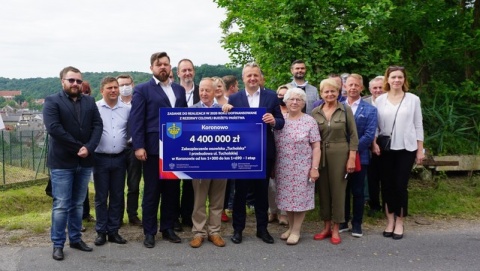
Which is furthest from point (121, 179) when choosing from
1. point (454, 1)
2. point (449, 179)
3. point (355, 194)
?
point (454, 1)

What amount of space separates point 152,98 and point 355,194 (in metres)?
2.72

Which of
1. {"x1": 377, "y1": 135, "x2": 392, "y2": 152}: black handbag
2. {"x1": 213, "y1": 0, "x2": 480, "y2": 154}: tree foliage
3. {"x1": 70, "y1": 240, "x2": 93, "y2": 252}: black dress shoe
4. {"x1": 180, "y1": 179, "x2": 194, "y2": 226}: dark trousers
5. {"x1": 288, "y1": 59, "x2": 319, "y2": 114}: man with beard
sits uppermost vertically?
{"x1": 213, "y1": 0, "x2": 480, "y2": 154}: tree foliage

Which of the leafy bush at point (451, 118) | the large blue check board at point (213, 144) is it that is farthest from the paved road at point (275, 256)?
the leafy bush at point (451, 118)

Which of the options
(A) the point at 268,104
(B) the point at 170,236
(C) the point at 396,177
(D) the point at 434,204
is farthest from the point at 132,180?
(D) the point at 434,204

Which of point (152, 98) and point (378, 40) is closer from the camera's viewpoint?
point (152, 98)

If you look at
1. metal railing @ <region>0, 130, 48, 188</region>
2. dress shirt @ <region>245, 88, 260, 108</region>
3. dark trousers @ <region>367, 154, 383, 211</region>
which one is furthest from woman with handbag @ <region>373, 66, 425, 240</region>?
metal railing @ <region>0, 130, 48, 188</region>

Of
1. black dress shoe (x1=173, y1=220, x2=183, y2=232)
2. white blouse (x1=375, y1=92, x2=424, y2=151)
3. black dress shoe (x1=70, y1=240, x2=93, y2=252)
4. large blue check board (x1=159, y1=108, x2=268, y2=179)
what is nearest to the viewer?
→ black dress shoe (x1=70, y1=240, x2=93, y2=252)

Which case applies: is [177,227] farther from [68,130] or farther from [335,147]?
[335,147]

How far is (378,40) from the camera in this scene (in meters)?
9.73

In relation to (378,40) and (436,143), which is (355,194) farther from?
(378,40)

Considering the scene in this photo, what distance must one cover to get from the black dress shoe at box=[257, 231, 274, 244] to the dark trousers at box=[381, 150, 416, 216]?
1582mm

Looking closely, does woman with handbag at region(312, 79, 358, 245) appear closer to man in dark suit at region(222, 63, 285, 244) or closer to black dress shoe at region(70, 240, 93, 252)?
man in dark suit at region(222, 63, 285, 244)

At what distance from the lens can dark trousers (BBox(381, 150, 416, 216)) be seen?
227 inches

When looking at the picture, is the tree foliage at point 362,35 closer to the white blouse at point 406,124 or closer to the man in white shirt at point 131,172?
the white blouse at point 406,124
